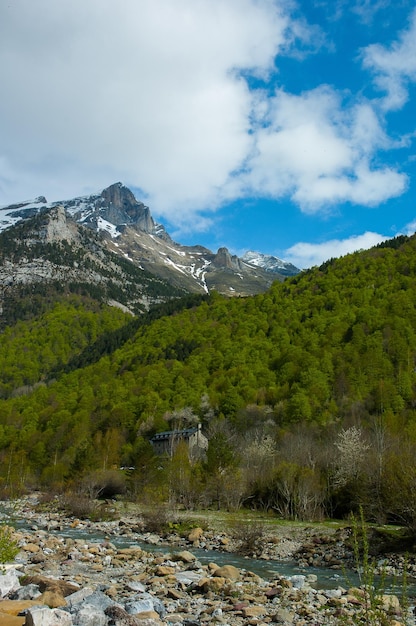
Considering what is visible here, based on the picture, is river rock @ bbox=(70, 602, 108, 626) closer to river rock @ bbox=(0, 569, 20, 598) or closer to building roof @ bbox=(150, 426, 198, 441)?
river rock @ bbox=(0, 569, 20, 598)

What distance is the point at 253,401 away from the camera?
89.9 meters

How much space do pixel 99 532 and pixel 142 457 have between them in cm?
2406

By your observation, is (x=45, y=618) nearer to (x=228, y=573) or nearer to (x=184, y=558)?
(x=228, y=573)

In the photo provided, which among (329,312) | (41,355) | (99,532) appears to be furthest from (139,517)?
(41,355)

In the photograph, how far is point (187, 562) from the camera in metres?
24.9

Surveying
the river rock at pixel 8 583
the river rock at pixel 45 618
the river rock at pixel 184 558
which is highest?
the river rock at pixel 45 618

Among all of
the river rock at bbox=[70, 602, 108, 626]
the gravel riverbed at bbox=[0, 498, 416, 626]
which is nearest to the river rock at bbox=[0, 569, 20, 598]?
the gravel riverbed at bbox=[0, 498, 416, 626]

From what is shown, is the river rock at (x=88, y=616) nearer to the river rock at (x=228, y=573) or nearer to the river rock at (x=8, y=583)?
the river rock at (x=8, y=583)

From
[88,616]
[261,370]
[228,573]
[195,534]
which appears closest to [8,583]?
[88,616]

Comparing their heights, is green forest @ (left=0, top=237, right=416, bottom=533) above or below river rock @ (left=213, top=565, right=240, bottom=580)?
above

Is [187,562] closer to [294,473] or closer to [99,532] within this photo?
[99,532]

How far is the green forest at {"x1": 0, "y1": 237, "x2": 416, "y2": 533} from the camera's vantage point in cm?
4678

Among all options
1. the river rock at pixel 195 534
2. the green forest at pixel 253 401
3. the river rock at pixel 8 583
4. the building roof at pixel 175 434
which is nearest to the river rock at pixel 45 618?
the river rock at pixel 8 583

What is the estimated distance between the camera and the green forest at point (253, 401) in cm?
4678
